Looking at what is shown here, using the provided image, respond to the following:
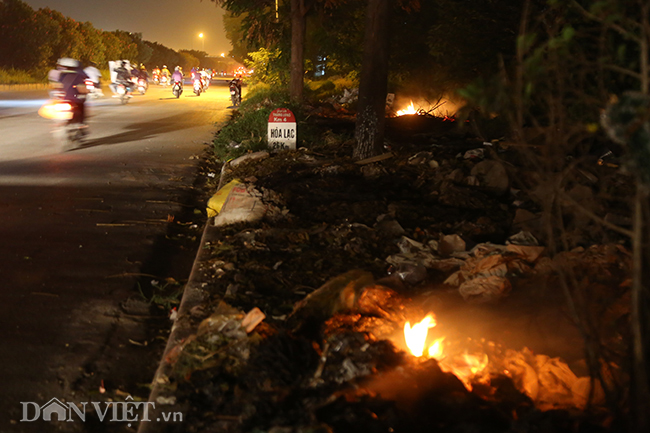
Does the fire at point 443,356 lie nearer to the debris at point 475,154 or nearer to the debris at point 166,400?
the debris at point 166,400

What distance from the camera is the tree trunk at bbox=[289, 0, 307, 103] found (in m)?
18.3

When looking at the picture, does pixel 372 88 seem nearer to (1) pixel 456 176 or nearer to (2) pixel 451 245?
(1) pixel 456 176

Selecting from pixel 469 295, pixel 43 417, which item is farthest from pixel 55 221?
pixel 469 295

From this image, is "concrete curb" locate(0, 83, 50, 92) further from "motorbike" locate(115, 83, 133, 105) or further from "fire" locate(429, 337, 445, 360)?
"fire" locate(429, 337, 445, 360)

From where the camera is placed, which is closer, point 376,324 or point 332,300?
point 376,324

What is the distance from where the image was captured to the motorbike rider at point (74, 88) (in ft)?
45.0

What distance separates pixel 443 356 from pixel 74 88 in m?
13.1

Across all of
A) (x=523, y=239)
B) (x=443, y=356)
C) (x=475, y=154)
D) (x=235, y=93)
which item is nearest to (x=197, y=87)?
(x=235, y=93)

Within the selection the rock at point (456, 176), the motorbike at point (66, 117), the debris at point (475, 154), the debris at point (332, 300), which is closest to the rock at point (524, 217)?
the rock at point (456, 176)

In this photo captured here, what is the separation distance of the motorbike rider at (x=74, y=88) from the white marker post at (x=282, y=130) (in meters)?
5.75

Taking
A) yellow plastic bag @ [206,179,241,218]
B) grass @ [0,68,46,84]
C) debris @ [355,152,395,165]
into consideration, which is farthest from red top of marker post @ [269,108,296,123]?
grass @ [0,68,46,84]

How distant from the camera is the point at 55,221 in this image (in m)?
7.10

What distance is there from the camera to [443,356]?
379 cm

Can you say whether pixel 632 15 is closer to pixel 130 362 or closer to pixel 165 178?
pixel 130 362
